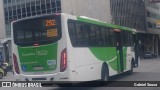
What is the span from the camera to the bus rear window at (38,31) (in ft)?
38.8

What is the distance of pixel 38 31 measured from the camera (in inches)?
476

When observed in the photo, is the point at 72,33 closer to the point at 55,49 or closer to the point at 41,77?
the point at 55,49

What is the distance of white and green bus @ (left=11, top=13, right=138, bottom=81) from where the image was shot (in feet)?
38.2

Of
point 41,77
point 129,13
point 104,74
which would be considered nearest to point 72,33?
point 41,77

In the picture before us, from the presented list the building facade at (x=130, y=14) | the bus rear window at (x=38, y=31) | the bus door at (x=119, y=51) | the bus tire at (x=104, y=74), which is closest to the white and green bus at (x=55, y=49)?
the bus rear window at (x=38, y=31)

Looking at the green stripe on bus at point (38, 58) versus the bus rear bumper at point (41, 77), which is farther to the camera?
the green stripe on bus at point (38, 58)

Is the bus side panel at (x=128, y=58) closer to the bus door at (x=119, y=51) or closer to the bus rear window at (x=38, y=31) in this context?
the bus door at (x=119, y=51)

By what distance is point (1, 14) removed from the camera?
2228 inches

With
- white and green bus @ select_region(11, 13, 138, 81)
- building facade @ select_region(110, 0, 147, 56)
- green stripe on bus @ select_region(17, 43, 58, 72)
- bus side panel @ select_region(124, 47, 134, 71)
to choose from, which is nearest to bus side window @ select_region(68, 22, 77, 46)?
white and green bus @ select_region(11, 13, 138, 81)

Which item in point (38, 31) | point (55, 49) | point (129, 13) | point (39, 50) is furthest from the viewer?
point (129, 13)

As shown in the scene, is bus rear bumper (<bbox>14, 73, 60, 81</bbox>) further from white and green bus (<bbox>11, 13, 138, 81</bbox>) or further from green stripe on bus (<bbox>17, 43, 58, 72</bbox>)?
green stripe on bus (<bbox>17, 43, 58, 72</bbox>)

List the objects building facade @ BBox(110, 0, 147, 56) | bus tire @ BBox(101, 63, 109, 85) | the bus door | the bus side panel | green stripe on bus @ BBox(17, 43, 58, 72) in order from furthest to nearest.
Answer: building facade @ BBox(110, 0, 147, 56)
the bus side panel
the bus door
bus tire @ BBox(101, 63, 109, 85)
green stripe on bus @ BBox(17, 43, 58, 72)

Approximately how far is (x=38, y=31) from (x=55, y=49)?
0.99 m

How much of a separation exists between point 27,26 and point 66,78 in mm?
2521
